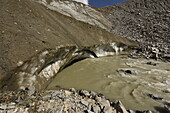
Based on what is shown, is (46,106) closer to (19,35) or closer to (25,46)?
(25,46)

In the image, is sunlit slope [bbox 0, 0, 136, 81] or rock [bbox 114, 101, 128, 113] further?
sunlit slope [bbox 0, 0, 136, 81]

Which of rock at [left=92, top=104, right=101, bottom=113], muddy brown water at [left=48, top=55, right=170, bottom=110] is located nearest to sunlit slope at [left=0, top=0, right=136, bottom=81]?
muddy brown water at [left=48, top=55, right=170, bottom=110]

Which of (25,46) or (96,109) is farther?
(25,46)

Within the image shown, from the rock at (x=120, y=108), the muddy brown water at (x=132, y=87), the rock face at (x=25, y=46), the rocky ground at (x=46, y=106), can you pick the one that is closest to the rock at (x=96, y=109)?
the rocky ground at (x=46, y=106)

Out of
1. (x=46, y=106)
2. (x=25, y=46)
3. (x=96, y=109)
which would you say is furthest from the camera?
(x=25, y=46)

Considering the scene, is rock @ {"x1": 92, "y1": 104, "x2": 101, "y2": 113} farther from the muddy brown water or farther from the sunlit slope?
the sunlit slope

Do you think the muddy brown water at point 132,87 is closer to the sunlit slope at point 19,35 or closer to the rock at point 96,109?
the rock at point 96,109

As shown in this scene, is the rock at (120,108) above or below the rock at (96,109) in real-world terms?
below

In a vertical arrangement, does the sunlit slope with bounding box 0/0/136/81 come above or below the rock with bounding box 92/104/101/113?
above

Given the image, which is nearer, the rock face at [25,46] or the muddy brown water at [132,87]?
the muddy brown water at [132,87]

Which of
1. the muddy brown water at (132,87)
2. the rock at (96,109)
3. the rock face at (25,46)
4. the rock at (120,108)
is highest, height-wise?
the rock face at (25,46)

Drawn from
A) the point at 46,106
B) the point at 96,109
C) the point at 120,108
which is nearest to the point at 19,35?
the point at 46,106

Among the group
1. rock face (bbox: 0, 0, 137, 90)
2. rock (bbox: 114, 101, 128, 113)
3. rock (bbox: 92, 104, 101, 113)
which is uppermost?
rock face (bbox: 0, 0, 137, 90)

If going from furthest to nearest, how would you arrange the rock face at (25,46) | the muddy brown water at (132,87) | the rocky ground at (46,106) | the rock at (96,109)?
the rock face at (25,46)
the muddy brown water at (132,87)
the rock at (96,109)
the rocky ground at (46,106)
